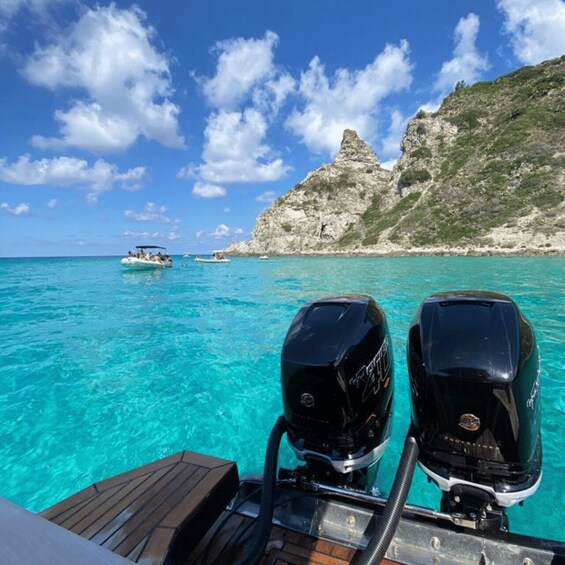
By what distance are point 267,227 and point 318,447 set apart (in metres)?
95.7

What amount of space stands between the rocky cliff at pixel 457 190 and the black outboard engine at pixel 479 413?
49764 mm

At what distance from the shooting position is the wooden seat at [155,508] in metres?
1.61

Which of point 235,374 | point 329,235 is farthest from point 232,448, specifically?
point 329,235

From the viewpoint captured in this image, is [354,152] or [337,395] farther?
[354,152]

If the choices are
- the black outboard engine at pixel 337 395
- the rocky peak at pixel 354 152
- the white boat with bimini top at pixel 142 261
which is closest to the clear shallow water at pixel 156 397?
the black outboard engine at pixel 337 395

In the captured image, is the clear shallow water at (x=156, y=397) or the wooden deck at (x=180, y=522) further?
the clear shallow water at (x=156, y=397)

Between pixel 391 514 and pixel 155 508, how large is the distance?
1225 millimetres

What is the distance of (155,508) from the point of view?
180 centimetres

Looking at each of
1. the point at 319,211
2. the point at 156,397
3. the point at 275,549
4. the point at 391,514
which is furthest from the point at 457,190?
the point at 275,549

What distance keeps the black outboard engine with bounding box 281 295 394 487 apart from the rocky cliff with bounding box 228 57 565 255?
49.9 meters

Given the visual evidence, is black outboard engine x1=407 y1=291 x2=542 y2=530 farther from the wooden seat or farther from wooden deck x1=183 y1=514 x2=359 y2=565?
the wooden seat

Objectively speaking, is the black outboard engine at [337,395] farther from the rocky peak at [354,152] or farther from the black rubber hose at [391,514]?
the rocky peak at [354,152]

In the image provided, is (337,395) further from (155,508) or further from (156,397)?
(156,397)

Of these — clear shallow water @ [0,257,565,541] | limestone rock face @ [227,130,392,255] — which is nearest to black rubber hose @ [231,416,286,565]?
clear shallow water @ [0,257,565,541]
